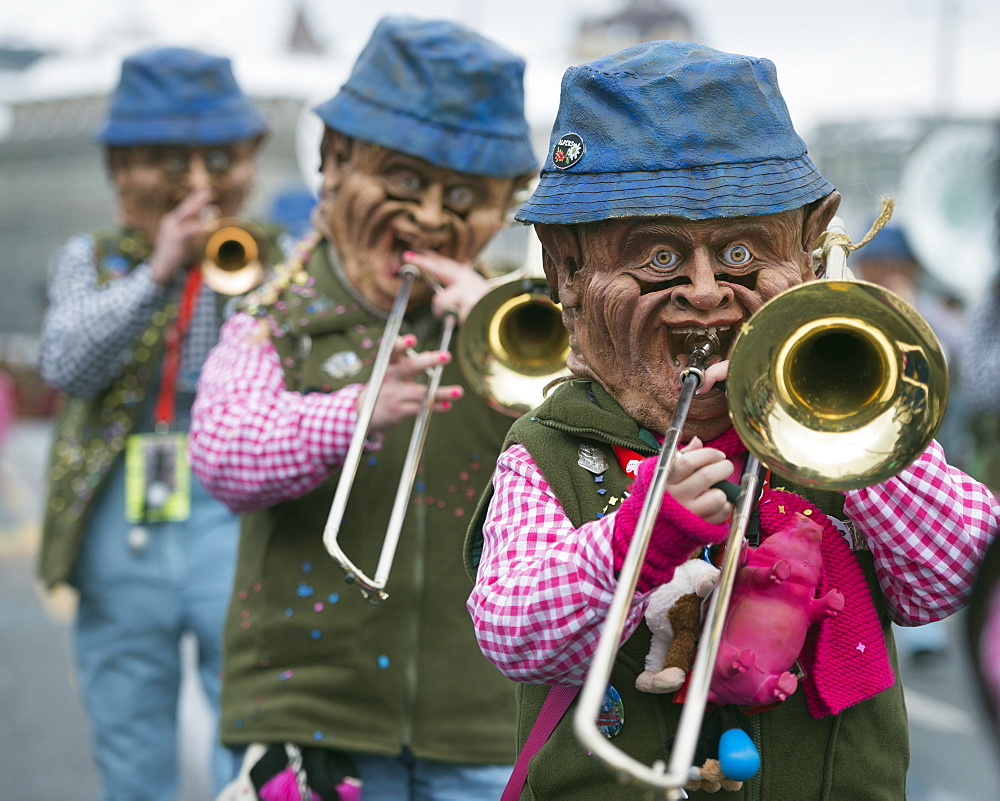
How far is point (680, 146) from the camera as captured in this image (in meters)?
2.12

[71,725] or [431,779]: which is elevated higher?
[431,779]

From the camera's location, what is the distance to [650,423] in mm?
2223

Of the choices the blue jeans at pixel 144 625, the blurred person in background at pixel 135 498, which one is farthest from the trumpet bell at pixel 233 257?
the blue jeans at pixel 144 625

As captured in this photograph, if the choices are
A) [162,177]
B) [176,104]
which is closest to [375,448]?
[162,177]

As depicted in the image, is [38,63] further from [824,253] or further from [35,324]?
[824,253]

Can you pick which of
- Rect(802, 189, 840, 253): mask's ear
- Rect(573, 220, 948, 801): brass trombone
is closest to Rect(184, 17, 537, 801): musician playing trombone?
Rect(802, 189, 840, 253): mask's ear

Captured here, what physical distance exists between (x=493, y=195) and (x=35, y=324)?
Result: 2099 centimetres

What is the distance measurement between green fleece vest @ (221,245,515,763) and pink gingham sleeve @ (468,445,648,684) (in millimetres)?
1117

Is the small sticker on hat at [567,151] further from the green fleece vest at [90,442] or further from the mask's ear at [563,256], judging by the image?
the green fleece vest at [90,442]

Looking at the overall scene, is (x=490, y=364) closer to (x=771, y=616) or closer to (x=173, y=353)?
(x=771, y=616)

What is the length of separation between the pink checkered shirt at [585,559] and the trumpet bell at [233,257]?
2.33 meters

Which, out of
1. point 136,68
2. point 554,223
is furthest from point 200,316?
point 554,223

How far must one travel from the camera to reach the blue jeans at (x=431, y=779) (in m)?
3.26

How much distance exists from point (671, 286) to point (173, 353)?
103 inches
